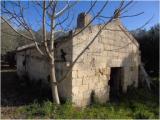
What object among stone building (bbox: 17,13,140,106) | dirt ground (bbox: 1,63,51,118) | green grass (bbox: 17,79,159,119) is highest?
stone building (bbox: 17,13,140,106)

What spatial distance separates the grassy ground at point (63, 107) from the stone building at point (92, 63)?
60cm

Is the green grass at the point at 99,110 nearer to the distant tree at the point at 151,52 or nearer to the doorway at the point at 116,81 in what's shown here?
the doorway at the point at 116,81

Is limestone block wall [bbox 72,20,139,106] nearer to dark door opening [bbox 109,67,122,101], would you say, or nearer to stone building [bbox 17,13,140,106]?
stone building [bbox 17,13,140,106]

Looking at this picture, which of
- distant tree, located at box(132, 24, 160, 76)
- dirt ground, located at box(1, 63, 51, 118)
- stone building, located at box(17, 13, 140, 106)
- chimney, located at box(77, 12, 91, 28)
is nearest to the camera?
dirt ground, located at box(1, 63, 51, 118)

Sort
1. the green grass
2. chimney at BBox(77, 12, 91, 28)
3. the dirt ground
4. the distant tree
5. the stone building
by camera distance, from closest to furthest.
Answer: the green grass, the dirt ground, the stone building, chimney at BBox(77, 12, 91, 28), the distant tree

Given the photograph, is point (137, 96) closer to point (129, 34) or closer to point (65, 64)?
point (129, 34)

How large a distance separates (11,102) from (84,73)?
9.49 ft

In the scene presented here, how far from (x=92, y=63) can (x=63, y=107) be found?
8.23 ft

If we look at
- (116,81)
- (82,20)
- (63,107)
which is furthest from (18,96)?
(116,81)

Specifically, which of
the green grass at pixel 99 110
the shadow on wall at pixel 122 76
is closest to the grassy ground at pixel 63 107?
the green grass at pixel 99 110

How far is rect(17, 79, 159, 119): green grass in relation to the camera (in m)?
7.84

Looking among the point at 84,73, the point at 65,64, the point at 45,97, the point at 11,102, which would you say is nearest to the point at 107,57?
the point at 84,73

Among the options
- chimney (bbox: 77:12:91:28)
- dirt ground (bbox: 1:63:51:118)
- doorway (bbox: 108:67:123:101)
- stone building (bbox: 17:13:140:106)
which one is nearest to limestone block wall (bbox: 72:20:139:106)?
stone building (bbox: 17:13:140:106)

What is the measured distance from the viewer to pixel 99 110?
29.1 ft
